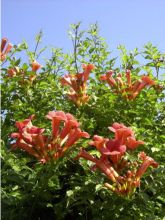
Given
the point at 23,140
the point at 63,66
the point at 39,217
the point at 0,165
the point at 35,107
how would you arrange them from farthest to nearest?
the point at 63,66 < the point at 35,107 < the point at 39,217 < the point at 23,140 < the point at 0,165

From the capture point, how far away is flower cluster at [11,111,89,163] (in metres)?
3.33

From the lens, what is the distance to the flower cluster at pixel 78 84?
170 inches

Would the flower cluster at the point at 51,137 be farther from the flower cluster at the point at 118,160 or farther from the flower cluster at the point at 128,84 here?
the flower cluster at the point at 128,84

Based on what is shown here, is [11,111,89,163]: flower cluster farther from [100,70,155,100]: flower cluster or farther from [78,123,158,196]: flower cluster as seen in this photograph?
[100,70,155,100]: flower cluster

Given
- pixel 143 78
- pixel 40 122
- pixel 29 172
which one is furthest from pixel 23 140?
pixel 143 78

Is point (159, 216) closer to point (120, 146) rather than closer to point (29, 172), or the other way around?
point (120, 146)

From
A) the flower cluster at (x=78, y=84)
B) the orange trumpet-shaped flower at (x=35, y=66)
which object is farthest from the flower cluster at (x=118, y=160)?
the orange trumpet-shaped flower at (x=35, y=66)

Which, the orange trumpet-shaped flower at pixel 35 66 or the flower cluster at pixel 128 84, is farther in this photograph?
the orange trumpet-shaped flower at pixel 35 66

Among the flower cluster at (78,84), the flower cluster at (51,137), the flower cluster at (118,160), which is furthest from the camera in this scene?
the flower cluster at (78,84)

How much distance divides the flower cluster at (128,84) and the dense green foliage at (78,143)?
0.06 metres

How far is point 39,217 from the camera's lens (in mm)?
3719

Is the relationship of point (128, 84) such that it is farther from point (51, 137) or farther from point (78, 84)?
point (51, 137)

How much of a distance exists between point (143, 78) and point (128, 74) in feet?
0.64

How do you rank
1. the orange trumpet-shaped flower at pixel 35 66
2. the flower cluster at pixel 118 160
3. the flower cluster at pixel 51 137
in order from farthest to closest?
the orange trumpet-shaped flower at pixel 35 66 → the flower cluster at pixel 51 137 → the flower cluster at pixel 118 160
